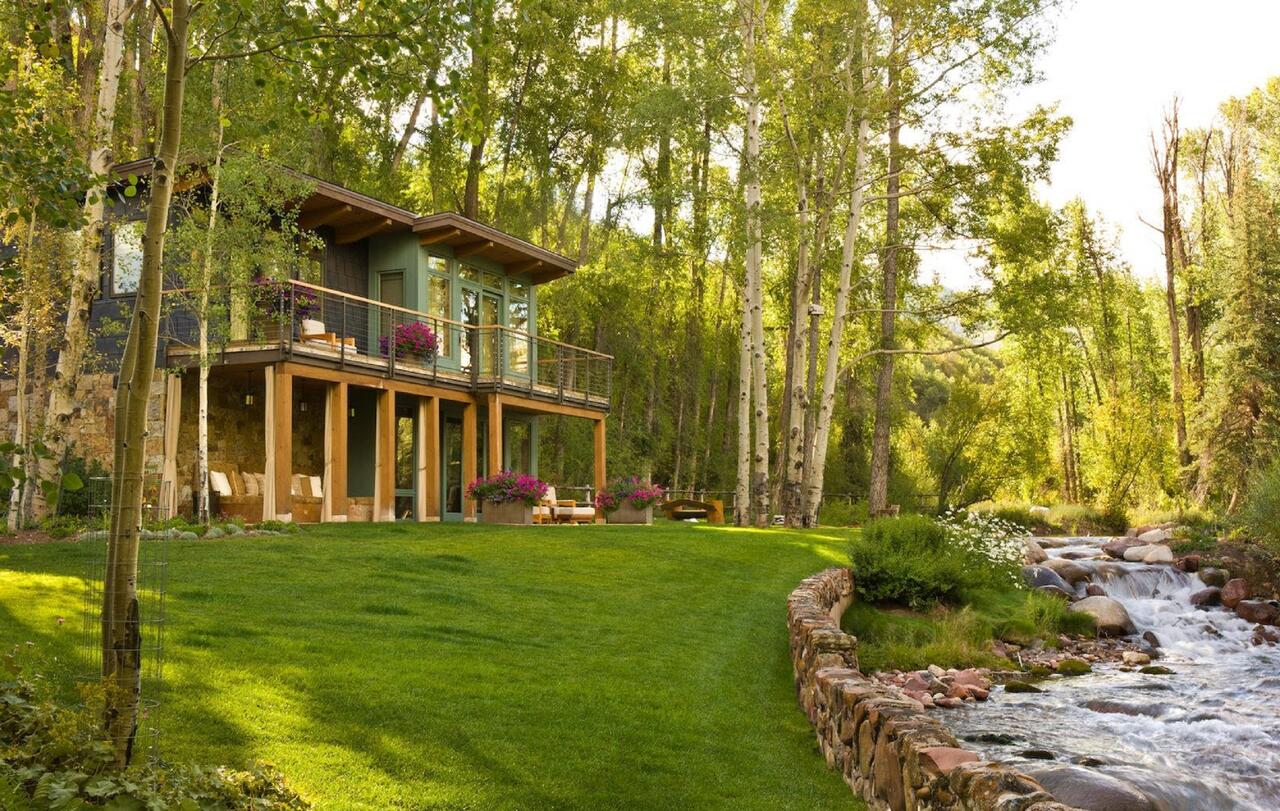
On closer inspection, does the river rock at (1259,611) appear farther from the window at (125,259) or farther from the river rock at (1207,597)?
the window at (125,259)

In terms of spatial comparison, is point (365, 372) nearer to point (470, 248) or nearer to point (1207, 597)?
point (470, 248)

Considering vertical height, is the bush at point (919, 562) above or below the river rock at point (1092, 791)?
above

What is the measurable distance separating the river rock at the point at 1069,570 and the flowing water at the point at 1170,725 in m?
3.17

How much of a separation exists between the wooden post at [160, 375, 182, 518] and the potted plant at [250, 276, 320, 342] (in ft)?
5.07

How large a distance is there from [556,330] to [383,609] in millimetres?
22756

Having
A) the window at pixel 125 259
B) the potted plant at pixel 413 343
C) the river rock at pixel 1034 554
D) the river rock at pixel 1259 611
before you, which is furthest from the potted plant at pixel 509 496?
the river rock at pixel 1259 611

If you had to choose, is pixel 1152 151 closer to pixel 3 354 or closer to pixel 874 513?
pixel 874 513

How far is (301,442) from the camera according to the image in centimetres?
1936

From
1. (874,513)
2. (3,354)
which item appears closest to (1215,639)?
(874,513)

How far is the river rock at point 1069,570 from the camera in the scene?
1642 cm

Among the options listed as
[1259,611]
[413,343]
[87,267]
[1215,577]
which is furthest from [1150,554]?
[87,267]

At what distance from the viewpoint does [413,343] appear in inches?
751

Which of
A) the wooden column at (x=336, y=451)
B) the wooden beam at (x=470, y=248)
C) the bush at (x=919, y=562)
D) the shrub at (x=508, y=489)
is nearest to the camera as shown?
the bush at (x=919, y=562)

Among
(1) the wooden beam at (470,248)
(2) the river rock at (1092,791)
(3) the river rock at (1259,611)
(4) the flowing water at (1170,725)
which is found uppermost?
(1) the wooden beam at (470,248)
